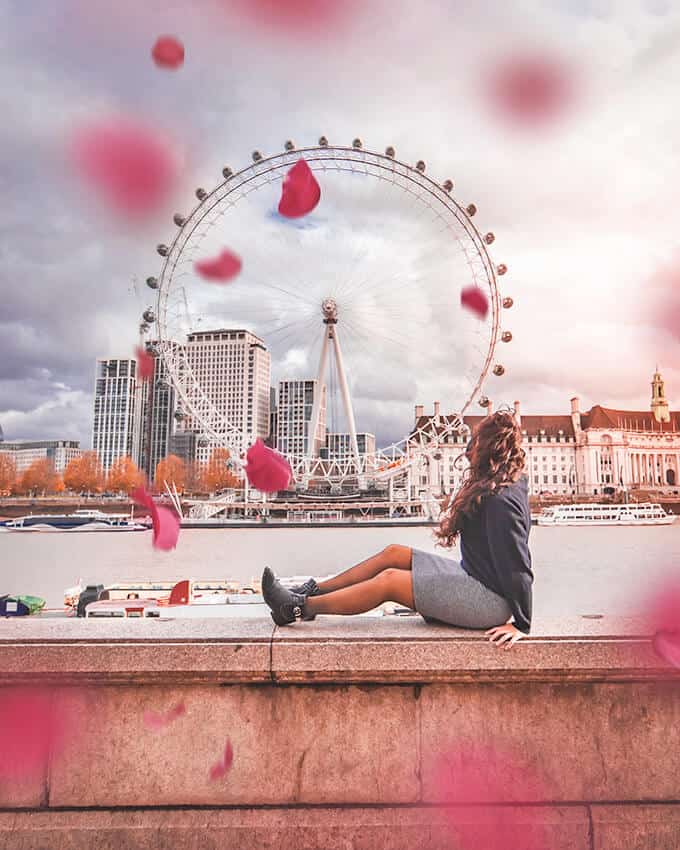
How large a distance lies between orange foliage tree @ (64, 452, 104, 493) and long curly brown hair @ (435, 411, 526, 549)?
73.5 m

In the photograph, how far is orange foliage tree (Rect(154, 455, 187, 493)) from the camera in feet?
194

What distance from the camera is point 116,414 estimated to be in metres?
96.1

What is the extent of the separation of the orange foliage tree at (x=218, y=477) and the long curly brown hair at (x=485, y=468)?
61.4 meters

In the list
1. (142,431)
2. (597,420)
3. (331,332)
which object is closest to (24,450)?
(142,431)

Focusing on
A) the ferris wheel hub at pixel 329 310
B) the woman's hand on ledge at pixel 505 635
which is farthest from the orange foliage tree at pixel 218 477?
the woman's hand on ledge at pixel 505 635

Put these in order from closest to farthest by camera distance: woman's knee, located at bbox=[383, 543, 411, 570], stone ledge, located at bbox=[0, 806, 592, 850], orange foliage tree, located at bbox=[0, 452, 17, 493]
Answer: stone ledge, located at bbox=[0, 806, 592, 850] < woman's knee, located at bbox=[383, 543, 411, 570] < orange foliage tree, located at bbox=[0, 452, 17, 493]

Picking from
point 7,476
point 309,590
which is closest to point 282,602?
point 309,590

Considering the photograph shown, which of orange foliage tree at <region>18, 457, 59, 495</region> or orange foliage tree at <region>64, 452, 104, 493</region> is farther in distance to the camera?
orange foliage tree at <region>64, 452, 104, 493</region>

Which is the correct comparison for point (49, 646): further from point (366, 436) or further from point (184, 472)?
point (184, 472)

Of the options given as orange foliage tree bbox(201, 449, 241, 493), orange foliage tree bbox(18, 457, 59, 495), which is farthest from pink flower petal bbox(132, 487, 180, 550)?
orange foliage tree bbox(18, 457, 59, 495)

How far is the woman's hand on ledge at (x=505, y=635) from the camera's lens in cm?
235

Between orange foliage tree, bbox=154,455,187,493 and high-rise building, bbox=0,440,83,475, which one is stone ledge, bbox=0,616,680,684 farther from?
high-rise building, bbox=0,440,83,475

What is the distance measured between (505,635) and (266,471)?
8.35 ft

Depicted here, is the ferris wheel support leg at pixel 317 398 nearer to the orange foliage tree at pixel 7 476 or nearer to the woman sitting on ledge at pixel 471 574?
the woman sitting on ledge at pixel 471 574
